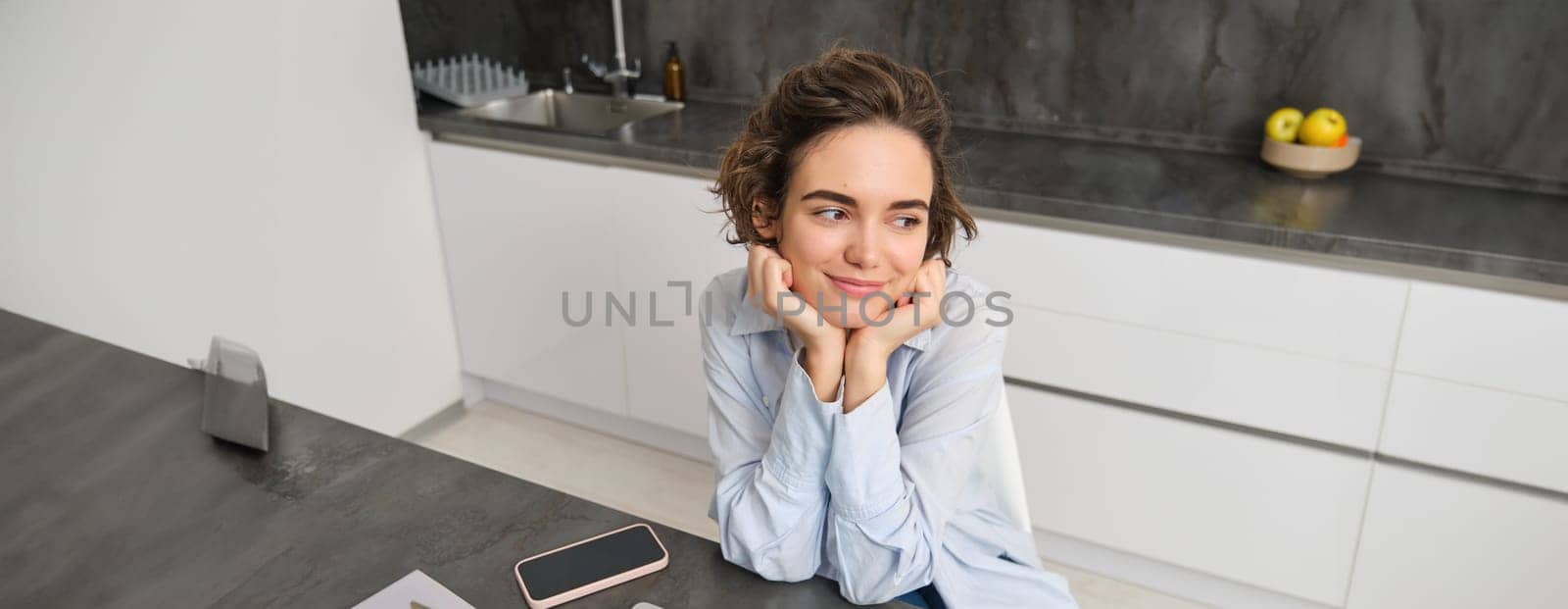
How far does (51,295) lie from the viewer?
1981 millimetres

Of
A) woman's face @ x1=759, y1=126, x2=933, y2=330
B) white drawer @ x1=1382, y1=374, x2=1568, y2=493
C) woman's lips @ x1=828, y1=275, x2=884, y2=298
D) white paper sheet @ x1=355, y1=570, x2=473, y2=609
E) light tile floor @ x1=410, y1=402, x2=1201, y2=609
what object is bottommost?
light tile floor @ x1=410, y1=402, x2=1201, y2=609

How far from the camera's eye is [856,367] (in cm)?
110

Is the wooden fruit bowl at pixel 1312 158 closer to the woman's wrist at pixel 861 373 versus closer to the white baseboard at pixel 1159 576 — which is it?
the white baseboard at pixel 1159 576

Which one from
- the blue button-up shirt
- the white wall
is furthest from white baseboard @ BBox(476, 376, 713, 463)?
the blue button-up shirt

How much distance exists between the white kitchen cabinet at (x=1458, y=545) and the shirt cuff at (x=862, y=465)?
1280 mm

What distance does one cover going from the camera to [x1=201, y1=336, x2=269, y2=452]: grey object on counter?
4.04 feet

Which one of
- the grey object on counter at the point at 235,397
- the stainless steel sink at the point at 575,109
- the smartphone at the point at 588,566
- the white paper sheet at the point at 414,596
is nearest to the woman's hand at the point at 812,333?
the smartphone at the point at 588,566

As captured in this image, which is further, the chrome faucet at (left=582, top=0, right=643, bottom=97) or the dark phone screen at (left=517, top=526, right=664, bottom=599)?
the chrome faucet at (left=582, top=0, right=643, bottom=97)

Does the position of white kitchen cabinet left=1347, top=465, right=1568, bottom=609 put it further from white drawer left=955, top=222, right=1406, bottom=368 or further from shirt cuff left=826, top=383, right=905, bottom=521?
shirt cuff left=826, top=383, right=905, bottom=521

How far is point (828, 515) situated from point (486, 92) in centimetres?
207

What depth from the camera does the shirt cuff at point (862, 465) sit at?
1.06m

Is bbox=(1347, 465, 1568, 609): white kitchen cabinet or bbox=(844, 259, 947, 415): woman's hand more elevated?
bbox=(844, 259, 947, 415): woman's hand

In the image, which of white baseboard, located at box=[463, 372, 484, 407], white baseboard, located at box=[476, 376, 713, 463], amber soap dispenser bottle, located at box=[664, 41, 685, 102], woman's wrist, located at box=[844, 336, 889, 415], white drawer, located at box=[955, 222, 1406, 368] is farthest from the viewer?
white baseboard, located at box=[463, 372, 484, 407]

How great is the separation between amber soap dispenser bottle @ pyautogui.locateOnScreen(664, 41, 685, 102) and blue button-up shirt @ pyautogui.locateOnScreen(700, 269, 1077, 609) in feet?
5.21
